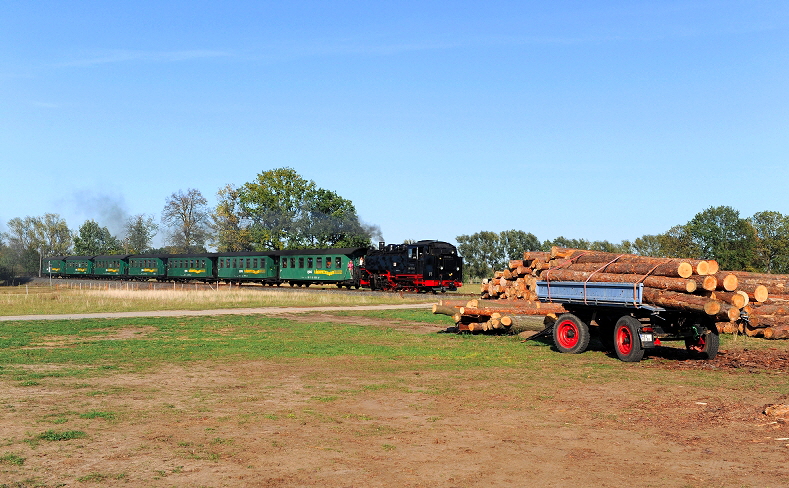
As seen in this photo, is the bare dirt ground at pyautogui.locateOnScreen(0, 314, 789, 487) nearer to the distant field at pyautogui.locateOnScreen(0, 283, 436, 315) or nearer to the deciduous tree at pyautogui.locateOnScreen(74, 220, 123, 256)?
the distant field at pyautogui.locateOnScreen(0, 283, 436, 315)

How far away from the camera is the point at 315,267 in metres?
54.4

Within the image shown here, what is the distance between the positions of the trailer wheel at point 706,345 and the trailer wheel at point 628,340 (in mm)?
1583

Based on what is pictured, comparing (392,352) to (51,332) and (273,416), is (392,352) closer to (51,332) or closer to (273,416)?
(273,416)

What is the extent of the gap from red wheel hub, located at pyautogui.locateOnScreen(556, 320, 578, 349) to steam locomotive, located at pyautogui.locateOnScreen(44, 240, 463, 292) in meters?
26.9

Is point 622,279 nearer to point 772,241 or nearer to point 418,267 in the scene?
point 418,267

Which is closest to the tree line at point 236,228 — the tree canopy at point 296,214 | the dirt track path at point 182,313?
the tree canopy at point 296,214

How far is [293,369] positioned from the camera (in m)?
14.0

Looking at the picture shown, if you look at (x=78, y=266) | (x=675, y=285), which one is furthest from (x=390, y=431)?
(x=78, y=266)

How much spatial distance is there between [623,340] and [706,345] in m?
1.85

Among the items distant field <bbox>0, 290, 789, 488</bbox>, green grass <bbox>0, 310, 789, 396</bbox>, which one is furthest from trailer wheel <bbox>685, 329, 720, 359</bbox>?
green grass <bbox>0, 310, 789, 396</bbox>

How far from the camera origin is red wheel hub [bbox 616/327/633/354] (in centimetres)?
1524

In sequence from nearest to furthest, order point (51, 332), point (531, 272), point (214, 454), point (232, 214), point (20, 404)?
point (214, 454) → point (20, 404) → point (51, 332) → point (531, 272) → point (232, 214)

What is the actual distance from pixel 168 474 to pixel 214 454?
30.3 inches

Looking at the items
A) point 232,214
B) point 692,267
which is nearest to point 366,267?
point 692,267
